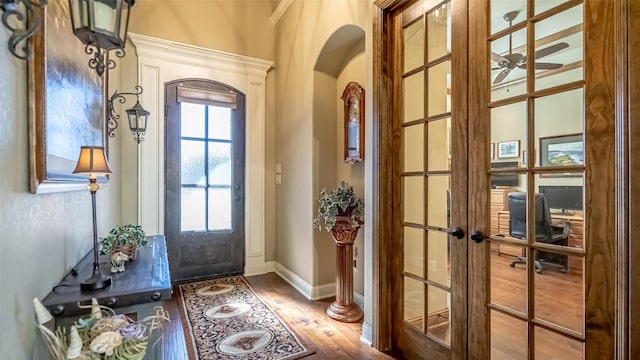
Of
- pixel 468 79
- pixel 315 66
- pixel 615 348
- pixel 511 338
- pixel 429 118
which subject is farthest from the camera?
pixel 315 66

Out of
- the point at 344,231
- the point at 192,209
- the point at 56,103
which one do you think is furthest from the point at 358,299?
the point at 56,103

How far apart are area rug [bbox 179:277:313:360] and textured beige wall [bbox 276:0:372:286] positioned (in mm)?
682

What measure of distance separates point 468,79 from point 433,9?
59cm

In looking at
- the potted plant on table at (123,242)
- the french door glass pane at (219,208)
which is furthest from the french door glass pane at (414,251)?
the french door glass pane at (219,208)

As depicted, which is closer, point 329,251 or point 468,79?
point 468,79

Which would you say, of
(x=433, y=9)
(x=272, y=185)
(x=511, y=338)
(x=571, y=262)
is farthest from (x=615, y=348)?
(x=272, y=185)

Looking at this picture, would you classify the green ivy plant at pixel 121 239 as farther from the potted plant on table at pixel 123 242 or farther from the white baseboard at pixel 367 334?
the white baseboard at pixel 367 334

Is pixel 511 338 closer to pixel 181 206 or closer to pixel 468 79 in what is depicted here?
pixel 468 79

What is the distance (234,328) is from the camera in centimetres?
257

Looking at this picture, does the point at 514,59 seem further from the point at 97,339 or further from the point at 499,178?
the point at 97,339

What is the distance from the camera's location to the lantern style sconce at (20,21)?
2.85ft

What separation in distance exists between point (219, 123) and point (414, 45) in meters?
2.62

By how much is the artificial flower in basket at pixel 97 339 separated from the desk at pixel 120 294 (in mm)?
99

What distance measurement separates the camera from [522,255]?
154 centimetres
